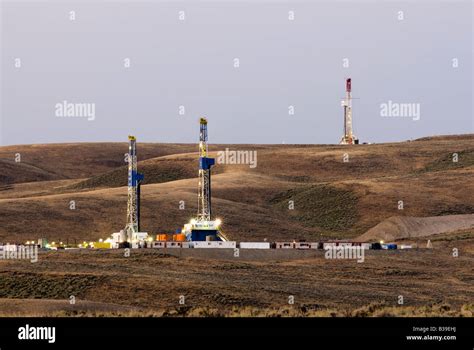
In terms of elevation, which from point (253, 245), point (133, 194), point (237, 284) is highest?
point (133, 194)

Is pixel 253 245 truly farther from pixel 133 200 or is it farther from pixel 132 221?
pixel 133 200

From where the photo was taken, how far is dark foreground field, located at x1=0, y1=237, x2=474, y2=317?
144 ft

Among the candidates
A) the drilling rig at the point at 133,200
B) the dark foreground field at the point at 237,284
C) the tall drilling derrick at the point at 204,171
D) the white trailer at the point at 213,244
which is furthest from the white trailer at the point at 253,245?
the drilling rig at the point at 133,200

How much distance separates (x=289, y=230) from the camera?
344ft

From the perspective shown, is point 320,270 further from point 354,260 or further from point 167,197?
point 167,197

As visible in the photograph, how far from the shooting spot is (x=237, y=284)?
179 ft

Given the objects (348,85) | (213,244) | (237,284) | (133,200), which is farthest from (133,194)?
(348,85)

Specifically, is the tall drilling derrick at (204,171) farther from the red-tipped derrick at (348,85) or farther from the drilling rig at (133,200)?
the red-tipped derrick at (348,85)

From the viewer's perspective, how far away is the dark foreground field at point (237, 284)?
144 ft

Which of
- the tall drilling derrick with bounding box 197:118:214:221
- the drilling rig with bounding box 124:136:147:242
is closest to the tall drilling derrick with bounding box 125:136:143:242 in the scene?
the drilling rig with bounding box 124:136:147:242

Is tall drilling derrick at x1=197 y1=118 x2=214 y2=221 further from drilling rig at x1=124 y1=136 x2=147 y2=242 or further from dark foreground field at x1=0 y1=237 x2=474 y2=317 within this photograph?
dark foreground field at x1=0 y1=237 x2=474 y2=317

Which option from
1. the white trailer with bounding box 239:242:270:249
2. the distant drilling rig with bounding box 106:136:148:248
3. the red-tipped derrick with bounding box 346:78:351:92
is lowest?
the white trailer with bounding box 239:242:270:249
